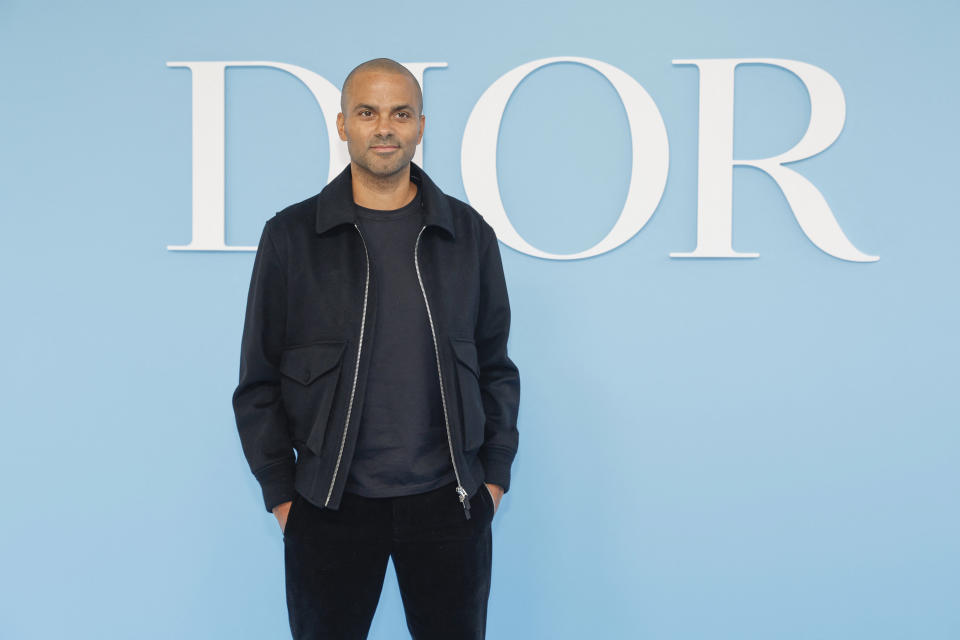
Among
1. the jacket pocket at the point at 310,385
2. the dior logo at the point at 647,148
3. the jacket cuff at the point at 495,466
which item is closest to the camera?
the jacket pocket at the point at 310,385

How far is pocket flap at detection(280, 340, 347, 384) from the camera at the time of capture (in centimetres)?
150

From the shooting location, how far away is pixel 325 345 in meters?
1.52

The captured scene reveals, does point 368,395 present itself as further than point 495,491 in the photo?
No

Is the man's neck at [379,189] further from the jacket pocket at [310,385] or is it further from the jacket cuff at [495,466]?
the jacket cuff at [495,466]

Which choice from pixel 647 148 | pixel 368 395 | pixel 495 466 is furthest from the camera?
pixel 647 148

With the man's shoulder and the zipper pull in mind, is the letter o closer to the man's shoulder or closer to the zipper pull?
the man's shoulder

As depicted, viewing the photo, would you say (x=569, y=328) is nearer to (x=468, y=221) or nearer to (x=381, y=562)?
(x=468, y=221)

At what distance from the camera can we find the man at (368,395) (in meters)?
1.50

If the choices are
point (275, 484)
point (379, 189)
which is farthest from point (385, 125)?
point (275, 484)

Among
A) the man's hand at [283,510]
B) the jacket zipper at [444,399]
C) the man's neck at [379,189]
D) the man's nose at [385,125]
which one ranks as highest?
the man's nose at [385,125]

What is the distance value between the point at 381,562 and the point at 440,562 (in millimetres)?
115

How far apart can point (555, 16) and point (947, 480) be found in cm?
166

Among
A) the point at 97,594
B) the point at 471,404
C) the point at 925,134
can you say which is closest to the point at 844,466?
the point at 925,134

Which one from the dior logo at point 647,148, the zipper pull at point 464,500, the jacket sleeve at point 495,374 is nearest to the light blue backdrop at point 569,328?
the dior logo at point 647,148
